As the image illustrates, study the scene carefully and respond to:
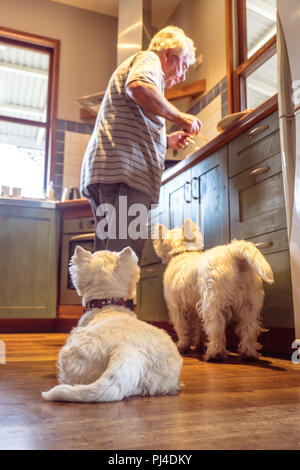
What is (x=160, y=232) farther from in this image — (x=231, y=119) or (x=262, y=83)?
(x=262, y=83)

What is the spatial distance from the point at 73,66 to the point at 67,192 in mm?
1753

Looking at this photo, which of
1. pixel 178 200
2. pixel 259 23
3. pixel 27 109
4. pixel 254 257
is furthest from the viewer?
pixel 27 109

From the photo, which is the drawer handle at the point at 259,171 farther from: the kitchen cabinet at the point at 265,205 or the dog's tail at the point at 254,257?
the dog's tail at the point at 254,257

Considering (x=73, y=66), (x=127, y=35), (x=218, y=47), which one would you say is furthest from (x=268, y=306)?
(x=73, y=66)

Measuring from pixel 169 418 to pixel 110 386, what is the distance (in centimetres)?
18

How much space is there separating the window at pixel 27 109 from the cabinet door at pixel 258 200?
3300 millimetres

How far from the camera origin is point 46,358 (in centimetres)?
192

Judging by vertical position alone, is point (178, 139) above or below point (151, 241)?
above

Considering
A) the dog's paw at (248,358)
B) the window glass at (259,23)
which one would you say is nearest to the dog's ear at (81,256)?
the dog's paw at (248,358)

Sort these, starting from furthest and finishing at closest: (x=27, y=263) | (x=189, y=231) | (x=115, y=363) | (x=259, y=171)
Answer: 1. (x=27, y=263)
2. (x=189, y=231)
3. (x=259, y=171)
4. (x=115, y=363)

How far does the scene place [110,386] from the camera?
38.5 inches

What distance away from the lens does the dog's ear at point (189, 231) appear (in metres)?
2.29

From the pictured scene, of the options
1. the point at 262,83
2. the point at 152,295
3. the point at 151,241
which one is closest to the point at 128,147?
the point at 151,241

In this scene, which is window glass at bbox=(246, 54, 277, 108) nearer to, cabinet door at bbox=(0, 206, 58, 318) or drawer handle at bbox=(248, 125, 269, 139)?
drawer handle at bbox=(248, 125, 269, 139)
